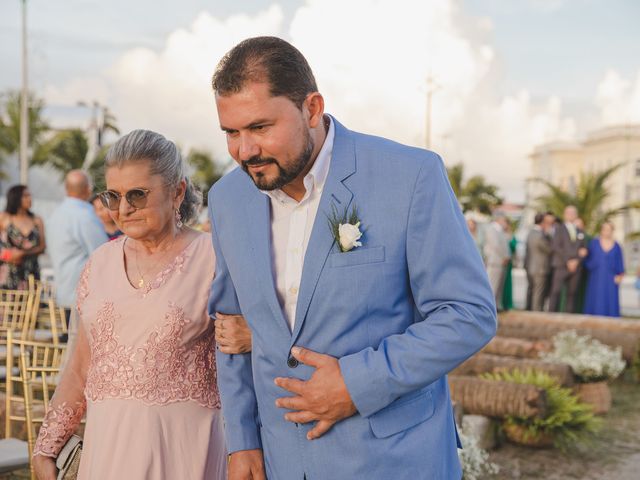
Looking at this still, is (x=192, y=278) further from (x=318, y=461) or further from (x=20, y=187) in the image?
(x=20, y=187)

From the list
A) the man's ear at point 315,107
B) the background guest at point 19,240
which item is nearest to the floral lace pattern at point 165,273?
the man's ear at point 315,107

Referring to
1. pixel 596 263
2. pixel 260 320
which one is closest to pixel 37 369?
pixel 260 320

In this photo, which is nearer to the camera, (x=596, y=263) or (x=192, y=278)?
(x=192, y=278)

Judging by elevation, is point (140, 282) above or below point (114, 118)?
below

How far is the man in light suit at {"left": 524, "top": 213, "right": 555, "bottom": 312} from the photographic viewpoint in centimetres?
1402

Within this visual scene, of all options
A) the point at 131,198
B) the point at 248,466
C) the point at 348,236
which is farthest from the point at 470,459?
the point at 348,236

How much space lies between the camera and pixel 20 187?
8.64 m

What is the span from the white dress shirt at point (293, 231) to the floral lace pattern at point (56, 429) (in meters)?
1.09

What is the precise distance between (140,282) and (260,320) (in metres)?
0.76

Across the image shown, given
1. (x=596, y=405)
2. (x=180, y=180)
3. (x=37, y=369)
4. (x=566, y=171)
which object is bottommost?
(x=596, y=405)

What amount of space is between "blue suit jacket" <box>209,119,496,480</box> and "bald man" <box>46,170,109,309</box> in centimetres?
461

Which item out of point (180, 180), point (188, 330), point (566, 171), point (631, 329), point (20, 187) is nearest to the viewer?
point (188, 330)

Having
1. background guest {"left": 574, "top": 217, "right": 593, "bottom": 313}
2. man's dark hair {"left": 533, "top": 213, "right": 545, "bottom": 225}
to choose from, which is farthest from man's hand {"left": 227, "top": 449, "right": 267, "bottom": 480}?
man's dark hair {"left": 533, "top": 213, "right": 545, "bottom": 225}

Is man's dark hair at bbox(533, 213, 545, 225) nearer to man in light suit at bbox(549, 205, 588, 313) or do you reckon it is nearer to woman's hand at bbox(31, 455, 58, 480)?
man in light suit at bbox(549, 205, 588, 313)
